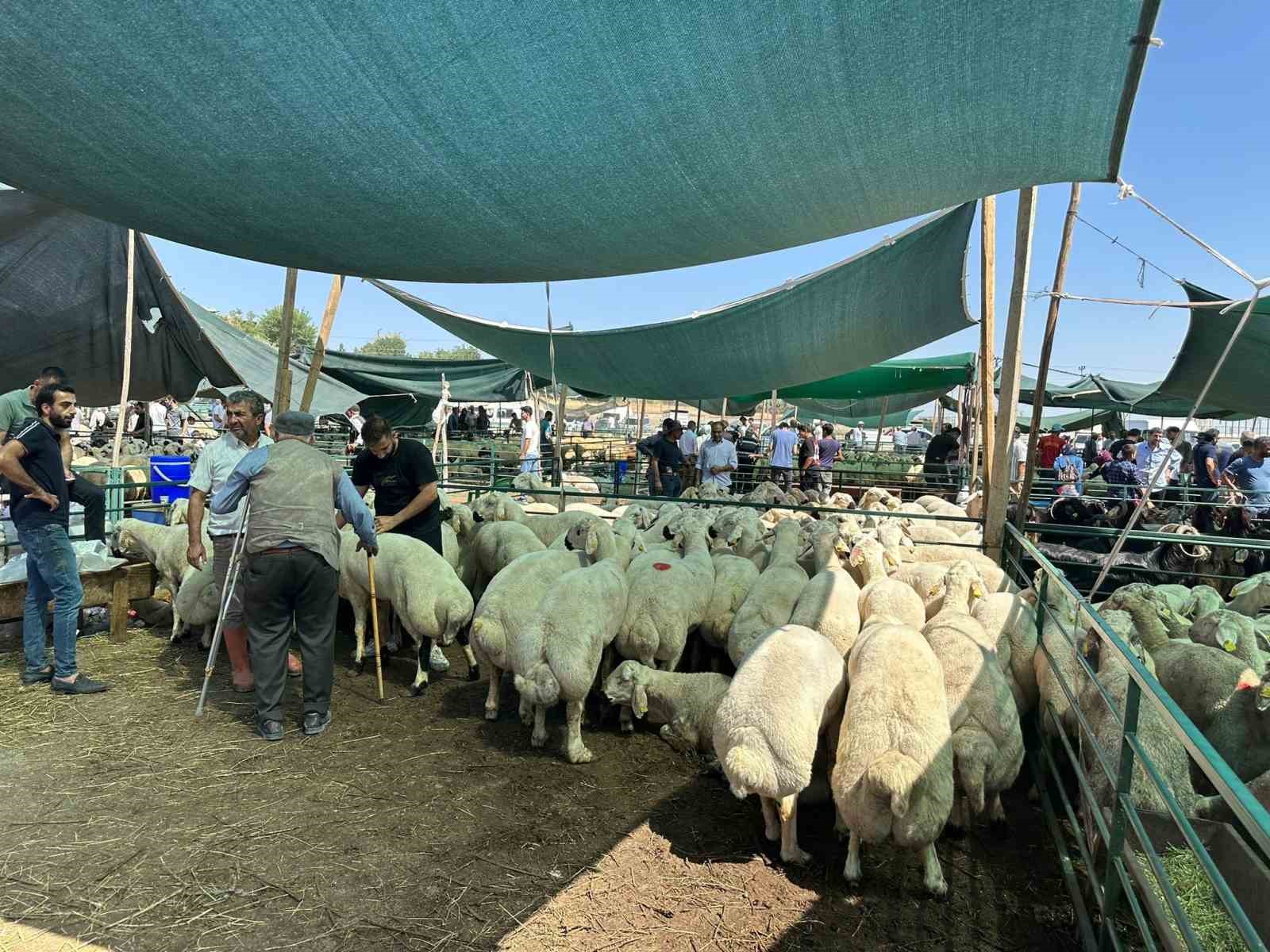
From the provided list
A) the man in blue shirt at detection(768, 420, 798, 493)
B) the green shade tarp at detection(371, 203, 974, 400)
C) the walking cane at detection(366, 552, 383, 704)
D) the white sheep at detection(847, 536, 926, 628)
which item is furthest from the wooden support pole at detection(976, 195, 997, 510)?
the man in blue shirt at detection(768, 420, 798, 493)

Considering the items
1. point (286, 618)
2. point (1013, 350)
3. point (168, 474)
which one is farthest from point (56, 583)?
point (1013, 350)

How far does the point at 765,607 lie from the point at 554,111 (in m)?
3.33

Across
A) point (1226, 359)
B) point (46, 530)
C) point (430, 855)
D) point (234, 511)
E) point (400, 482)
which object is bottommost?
point (430, 855)

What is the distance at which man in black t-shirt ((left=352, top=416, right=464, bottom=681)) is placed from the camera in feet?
19.0

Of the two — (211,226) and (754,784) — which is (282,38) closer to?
(211,226)

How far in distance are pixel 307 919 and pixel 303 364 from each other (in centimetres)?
1317

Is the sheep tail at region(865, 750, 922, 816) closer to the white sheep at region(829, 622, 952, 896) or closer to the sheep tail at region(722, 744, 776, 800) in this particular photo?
the white sheep at region(829, 622, 952, 896)

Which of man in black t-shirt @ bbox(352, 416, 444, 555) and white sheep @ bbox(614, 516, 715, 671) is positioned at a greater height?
man in black t-shirt @ bbox(352, 416, 444, 555)

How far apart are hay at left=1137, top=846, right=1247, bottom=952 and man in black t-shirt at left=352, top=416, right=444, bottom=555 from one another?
494 centimetres

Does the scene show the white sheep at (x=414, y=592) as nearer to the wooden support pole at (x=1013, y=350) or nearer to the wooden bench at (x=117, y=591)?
the wooden bench at (x=117, y=591)

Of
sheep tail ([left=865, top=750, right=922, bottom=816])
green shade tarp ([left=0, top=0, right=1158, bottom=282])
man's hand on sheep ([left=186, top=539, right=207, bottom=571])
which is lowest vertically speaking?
sheep tail ([left=865, top=750, right=922, bottom=816])

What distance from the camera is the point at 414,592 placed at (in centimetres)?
533

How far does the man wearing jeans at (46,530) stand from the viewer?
474 centimetres

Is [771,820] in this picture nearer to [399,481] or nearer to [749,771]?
[749,771]
